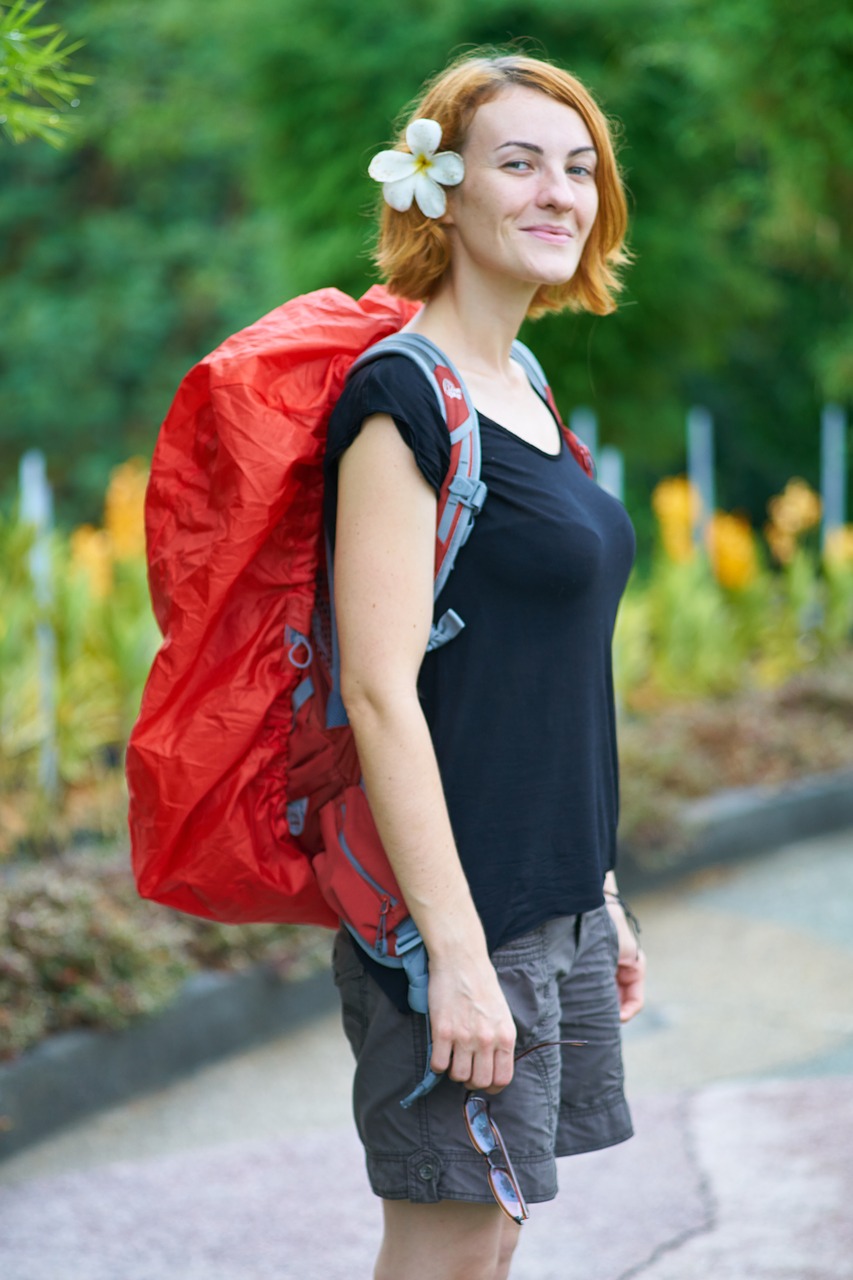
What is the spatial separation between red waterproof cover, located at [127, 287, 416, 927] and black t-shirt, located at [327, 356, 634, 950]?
0.10 metres

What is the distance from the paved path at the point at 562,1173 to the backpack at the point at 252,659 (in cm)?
128

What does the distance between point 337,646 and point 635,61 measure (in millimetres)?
8347

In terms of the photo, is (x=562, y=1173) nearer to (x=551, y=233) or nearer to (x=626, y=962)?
(x=626, y=962)

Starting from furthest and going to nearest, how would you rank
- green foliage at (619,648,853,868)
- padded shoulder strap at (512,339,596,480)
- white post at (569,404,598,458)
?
1. white post at (569,404,598,458)
2. green foliage at (619,648,853,868)
3. padded shoulder strap at (512,339,596,480)

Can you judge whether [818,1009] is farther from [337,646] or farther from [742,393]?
[742,393]

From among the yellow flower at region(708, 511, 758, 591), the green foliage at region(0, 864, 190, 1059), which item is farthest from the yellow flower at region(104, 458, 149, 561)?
the yellow flower at region(708, 511, 758, 591)

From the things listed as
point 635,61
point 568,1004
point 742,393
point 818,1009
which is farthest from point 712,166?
point 568,1004

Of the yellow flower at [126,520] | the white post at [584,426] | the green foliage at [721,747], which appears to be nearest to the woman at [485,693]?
the green foliage at [721,747]

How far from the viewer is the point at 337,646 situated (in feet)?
6.23

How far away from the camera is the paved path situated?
9.53ft

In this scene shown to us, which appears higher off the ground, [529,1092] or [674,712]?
[529,1092]

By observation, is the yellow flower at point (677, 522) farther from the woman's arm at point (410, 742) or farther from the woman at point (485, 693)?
the woman's arm at point (410, 742)

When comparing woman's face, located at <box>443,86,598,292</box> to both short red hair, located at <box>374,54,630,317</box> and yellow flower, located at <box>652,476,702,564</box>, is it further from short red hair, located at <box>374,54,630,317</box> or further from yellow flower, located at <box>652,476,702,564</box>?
yellow flower, located at <box>652,476,702,564</box>

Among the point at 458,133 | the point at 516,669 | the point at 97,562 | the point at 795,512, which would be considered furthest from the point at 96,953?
the point at 795,512
